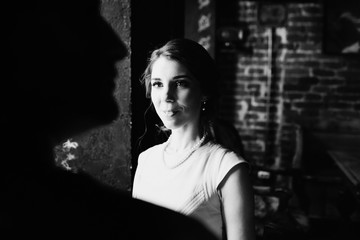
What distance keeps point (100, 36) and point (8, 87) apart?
12.6 inches

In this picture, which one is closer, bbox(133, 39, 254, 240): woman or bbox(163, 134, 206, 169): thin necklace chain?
bbox(133, 39, 254, 240): woman

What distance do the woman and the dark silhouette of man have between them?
0.11 m

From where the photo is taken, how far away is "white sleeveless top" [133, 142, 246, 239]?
3.03ft

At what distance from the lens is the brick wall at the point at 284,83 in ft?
12.2

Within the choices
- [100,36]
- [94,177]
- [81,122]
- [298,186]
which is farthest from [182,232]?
[298,186]

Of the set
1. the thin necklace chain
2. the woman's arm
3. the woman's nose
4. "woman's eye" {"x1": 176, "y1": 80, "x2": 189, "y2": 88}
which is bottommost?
the woman's arm

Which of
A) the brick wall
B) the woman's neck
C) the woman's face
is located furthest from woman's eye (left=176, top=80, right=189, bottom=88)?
the brick wall

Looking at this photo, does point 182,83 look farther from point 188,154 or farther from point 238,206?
point 238,206

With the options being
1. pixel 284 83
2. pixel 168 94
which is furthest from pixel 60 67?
pixel 284 83

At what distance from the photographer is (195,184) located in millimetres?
938

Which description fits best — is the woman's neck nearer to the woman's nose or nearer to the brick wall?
the woman's nose

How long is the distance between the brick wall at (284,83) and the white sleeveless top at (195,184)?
2.97 m

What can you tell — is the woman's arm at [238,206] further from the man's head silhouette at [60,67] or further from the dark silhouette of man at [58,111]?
the man's head silhouette at [60,67]

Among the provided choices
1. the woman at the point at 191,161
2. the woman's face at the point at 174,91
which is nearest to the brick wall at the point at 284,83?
the woman at the point at 191,161
